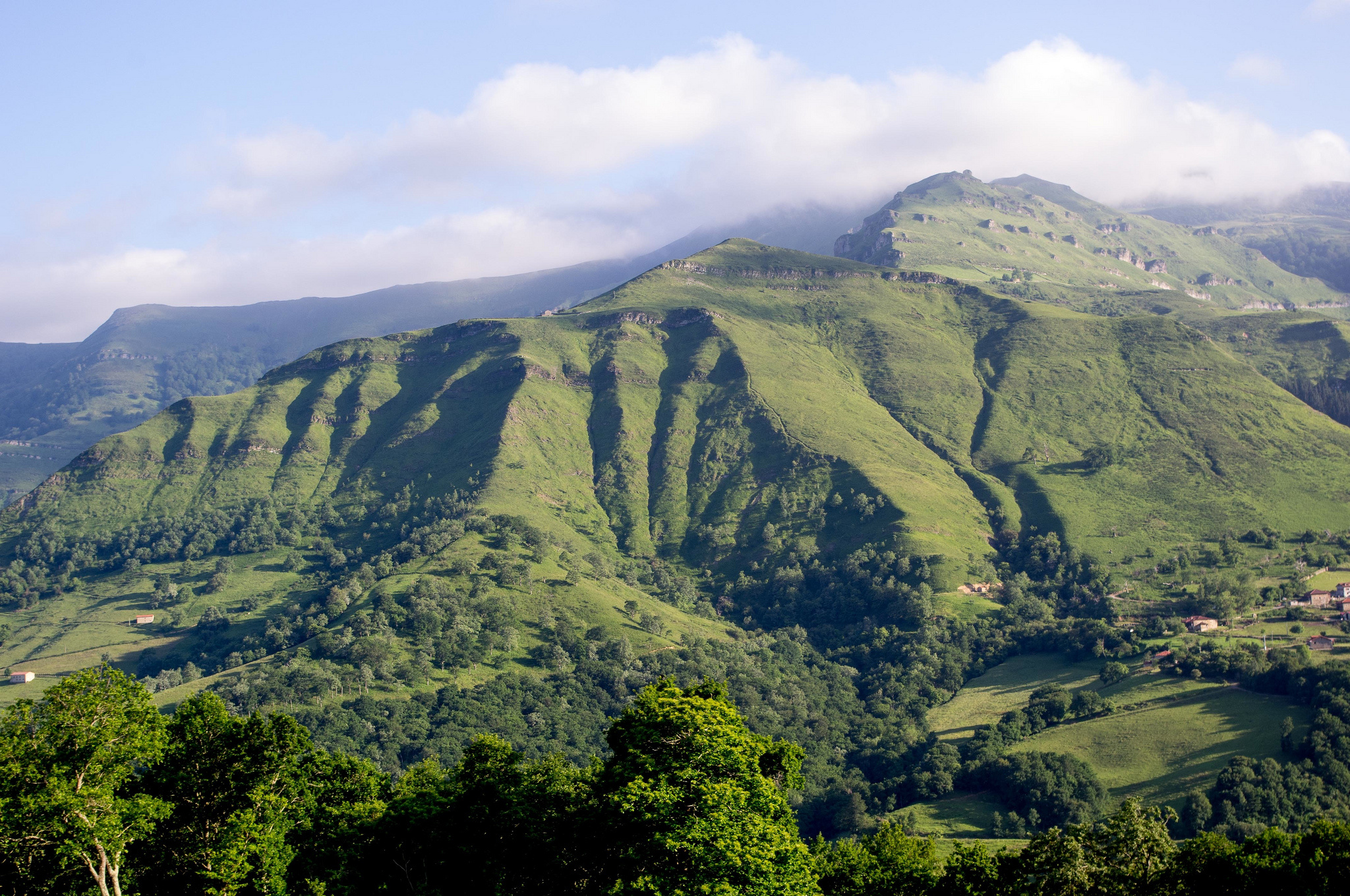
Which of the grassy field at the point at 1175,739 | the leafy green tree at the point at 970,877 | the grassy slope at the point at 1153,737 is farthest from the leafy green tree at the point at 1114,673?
the leafy green tree at the point at 970,877

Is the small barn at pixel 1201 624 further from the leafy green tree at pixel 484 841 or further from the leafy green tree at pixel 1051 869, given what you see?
Answer: the leafy green tree at pixel 484 841

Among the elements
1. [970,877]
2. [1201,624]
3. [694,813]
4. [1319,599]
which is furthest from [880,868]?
→ [1319,599]

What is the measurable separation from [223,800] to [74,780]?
35.4 ft

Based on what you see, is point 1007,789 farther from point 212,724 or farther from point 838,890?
point 212,724

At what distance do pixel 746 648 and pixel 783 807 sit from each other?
14480cm

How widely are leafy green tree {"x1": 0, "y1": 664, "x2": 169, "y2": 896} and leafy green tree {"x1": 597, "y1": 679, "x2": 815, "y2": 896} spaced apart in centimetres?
2139

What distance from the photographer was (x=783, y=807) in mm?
49906

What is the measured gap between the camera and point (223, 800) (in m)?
50.1

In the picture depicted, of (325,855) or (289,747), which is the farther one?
(289,747)

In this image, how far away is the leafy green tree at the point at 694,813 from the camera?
42281mm

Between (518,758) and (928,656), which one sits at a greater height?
(518,758)

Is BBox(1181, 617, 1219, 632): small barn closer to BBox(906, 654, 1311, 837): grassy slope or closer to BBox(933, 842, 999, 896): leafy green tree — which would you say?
BBox(906, 654, 1311, 837): grassy slope

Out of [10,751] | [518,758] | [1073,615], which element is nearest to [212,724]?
[10,751]

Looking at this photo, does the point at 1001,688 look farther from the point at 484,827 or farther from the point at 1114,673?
the point at 484,827
